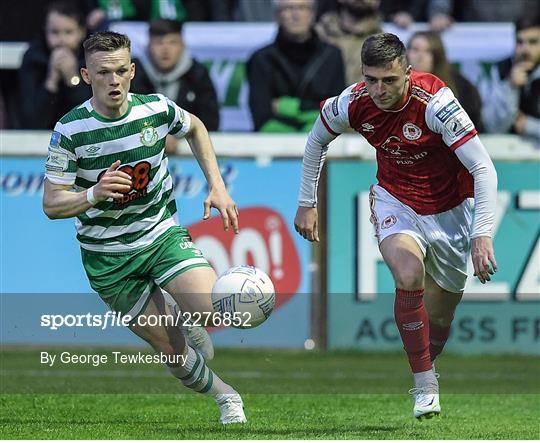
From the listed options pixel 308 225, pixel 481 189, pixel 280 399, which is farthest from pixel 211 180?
pixel 280 399

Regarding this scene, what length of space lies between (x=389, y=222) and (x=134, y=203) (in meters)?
1.73

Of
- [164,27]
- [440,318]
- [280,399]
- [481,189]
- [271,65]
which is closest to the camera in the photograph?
[481,189]

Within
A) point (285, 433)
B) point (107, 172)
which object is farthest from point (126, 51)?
point (285, 433)

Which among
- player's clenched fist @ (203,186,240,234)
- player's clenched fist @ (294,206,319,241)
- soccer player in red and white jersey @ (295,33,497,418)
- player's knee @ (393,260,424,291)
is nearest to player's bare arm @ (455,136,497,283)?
soccer player in red and white jersey @ (295,33,497,418)

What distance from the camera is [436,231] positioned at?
9594 mm

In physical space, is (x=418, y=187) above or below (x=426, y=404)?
above

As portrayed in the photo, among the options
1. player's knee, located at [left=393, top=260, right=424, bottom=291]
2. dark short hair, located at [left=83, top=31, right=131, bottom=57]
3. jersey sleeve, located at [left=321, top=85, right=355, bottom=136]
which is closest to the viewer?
dark short hair, located at [left=83, top=31, right=131, bottom=57]

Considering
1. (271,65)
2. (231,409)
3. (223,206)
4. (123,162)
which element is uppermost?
(123,162)

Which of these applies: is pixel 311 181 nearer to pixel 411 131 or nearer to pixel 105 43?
pixel 411 131

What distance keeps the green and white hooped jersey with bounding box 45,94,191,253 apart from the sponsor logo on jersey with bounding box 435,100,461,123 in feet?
5.53

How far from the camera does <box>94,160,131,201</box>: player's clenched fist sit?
8.45 meters

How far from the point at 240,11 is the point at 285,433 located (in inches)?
331

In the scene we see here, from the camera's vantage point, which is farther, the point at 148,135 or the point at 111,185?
the point at 148,135

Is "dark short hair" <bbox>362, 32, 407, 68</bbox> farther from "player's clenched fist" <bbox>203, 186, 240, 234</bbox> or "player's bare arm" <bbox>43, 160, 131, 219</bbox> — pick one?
"player's bare arm" <bbox>43, 160, 131, 219</bbox>
